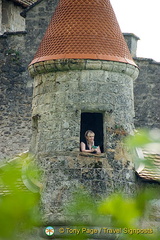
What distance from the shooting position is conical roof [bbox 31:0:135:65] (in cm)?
1020

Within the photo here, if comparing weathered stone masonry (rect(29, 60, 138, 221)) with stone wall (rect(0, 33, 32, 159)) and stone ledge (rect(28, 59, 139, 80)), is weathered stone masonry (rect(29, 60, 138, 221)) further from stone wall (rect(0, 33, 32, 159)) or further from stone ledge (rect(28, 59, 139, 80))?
stone wall (rect(0, 33, 32, 159))

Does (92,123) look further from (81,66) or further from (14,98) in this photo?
(14,98)

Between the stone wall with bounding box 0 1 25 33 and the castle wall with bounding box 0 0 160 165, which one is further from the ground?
the stone wall with bounding box 0 1 25 33

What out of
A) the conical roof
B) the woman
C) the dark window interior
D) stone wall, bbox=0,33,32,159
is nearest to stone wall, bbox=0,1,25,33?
stone wall, bbox=0,33,32,159

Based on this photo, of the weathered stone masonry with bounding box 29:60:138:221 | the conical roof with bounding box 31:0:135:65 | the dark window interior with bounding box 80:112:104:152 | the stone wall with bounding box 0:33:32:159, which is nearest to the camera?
the weathered stone masonry with bounding box 29:60:138:221

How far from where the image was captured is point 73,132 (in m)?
9.94

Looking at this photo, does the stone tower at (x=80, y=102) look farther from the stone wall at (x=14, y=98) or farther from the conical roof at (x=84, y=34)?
the stone wall at (x=14, y=98)

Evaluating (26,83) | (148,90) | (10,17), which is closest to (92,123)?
(148,90)

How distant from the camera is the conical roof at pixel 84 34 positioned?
10203 mm

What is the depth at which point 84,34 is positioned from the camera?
34.2 feet

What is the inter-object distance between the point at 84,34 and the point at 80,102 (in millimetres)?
1056

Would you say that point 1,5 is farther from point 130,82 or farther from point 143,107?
point 130,82

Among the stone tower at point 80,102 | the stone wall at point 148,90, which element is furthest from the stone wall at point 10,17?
the stone tower at point 80,102

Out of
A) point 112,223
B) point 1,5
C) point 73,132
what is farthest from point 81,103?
point 1,5
